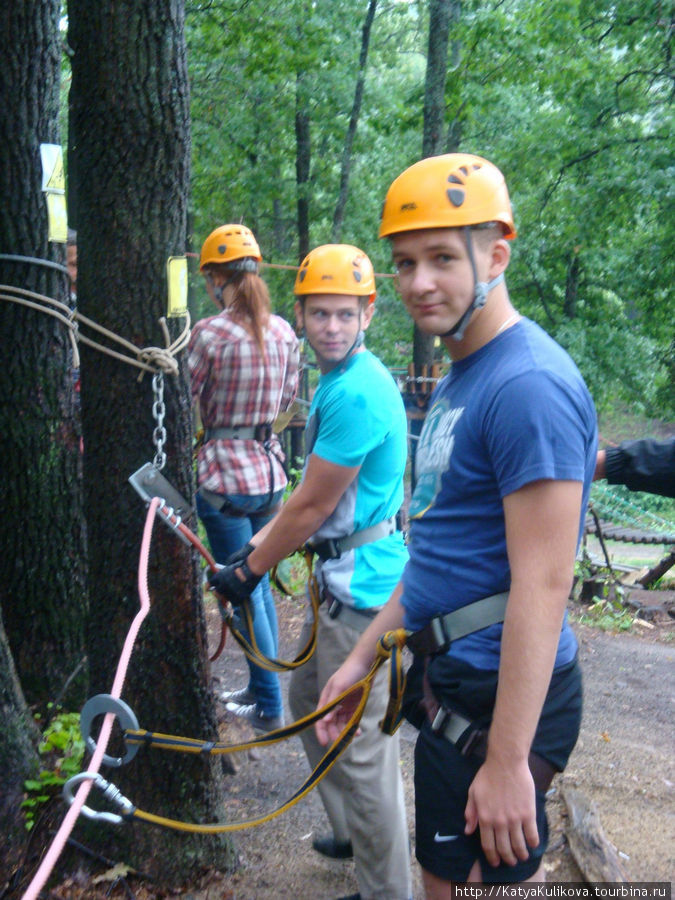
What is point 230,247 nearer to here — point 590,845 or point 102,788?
point 102,788

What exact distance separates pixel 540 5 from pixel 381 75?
29.8ft

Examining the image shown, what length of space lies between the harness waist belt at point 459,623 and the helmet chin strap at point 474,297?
0.58m

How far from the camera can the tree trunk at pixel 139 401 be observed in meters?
2.63

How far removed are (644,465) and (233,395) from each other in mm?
2327

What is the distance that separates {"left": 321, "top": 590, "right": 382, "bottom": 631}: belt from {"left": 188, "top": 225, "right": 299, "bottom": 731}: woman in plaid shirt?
1.21 metres

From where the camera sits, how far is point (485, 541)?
185cm

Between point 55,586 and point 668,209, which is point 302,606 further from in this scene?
point 668,209

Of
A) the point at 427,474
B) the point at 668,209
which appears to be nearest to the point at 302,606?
the point at 427,474

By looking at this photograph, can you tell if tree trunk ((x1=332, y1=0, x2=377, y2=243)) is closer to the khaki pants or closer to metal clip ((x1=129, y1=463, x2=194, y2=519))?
metal clip ((x1=129, y1=463, x2=194, y2=519))

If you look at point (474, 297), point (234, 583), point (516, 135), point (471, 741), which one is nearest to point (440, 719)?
point (471, 741)

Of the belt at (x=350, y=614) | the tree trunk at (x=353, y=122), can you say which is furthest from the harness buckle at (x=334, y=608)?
the tree trunk at (x=353, y=122)

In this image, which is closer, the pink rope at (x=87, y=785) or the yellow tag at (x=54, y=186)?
the pink rope at (x=87, y=785)

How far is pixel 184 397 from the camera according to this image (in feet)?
9.48

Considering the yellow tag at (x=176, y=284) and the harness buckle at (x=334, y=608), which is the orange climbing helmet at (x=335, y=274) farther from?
the harness buckle at (x=334, y=608)
